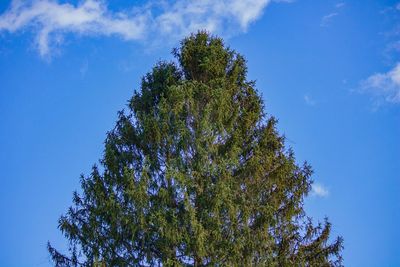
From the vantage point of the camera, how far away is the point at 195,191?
551 inches

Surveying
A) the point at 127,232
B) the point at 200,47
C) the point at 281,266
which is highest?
the point at 200,47

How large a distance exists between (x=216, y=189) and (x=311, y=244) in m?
3.29

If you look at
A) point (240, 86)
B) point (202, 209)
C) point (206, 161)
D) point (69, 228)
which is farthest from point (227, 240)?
point (240, 86)

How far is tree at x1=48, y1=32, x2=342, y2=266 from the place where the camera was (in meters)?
13.5

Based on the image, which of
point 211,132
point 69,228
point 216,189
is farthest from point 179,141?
point 69,228

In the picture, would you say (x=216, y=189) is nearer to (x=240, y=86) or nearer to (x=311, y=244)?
(x=311, y=244)

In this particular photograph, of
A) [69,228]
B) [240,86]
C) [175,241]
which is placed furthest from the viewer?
[240,86]

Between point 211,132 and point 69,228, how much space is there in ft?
15.7

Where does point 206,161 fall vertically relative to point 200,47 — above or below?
below

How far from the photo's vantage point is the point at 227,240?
1341 centimetres

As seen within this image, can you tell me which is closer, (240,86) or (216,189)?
(216,189)

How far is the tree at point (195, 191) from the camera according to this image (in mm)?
13492

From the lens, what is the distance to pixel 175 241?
13219 millimetres

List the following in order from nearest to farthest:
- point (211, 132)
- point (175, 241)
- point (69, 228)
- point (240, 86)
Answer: point (175, 241), point (69, 228), point (211, 132), point (240, 86)
